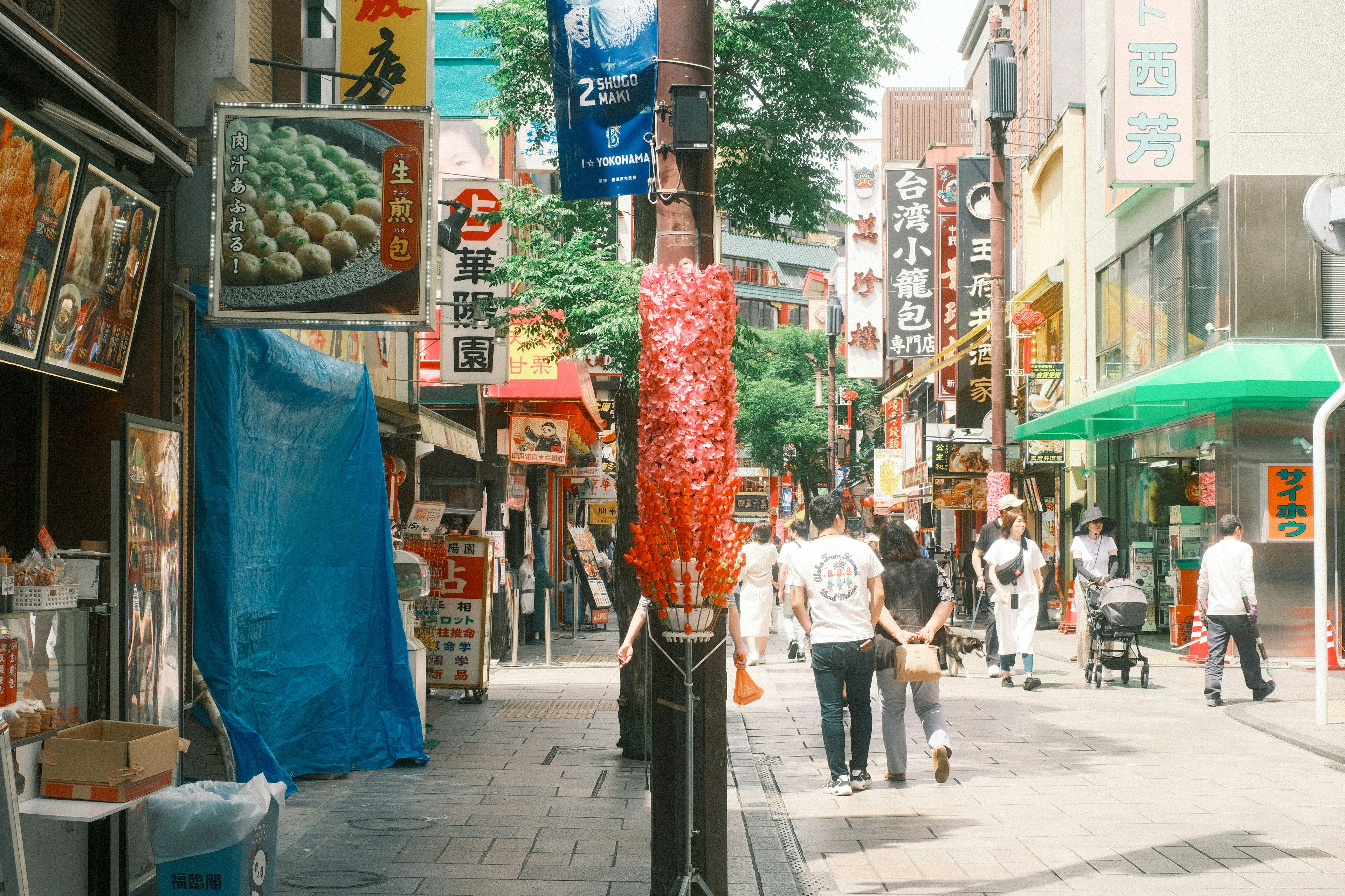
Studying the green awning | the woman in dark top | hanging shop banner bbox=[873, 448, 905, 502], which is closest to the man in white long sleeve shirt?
the green awning

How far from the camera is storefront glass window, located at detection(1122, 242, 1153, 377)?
21.2 metres

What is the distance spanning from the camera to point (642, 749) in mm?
10539

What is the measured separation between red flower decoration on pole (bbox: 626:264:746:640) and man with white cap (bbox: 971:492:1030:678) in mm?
10457

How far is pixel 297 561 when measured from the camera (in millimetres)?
9492

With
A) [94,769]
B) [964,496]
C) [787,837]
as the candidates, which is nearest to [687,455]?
[94,769]

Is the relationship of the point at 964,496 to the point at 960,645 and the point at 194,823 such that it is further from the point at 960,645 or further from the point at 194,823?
the point at 194,823

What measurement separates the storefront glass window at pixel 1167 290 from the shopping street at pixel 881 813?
7.79 m

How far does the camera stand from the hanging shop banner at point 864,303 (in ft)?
148

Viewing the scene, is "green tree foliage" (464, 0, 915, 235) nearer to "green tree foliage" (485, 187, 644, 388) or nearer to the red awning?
"green tree foliage" (485, 187, 644, 388)

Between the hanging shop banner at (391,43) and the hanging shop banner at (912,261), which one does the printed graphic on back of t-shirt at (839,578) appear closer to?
the hanging shop banner at (391,43)

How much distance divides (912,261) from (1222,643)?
21045 millimetres

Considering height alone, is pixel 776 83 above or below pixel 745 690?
above

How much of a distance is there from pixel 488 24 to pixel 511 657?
364 inches

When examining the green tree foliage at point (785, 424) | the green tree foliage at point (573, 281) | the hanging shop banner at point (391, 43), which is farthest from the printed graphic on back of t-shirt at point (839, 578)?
the green tree foliage at point (785, 424)
